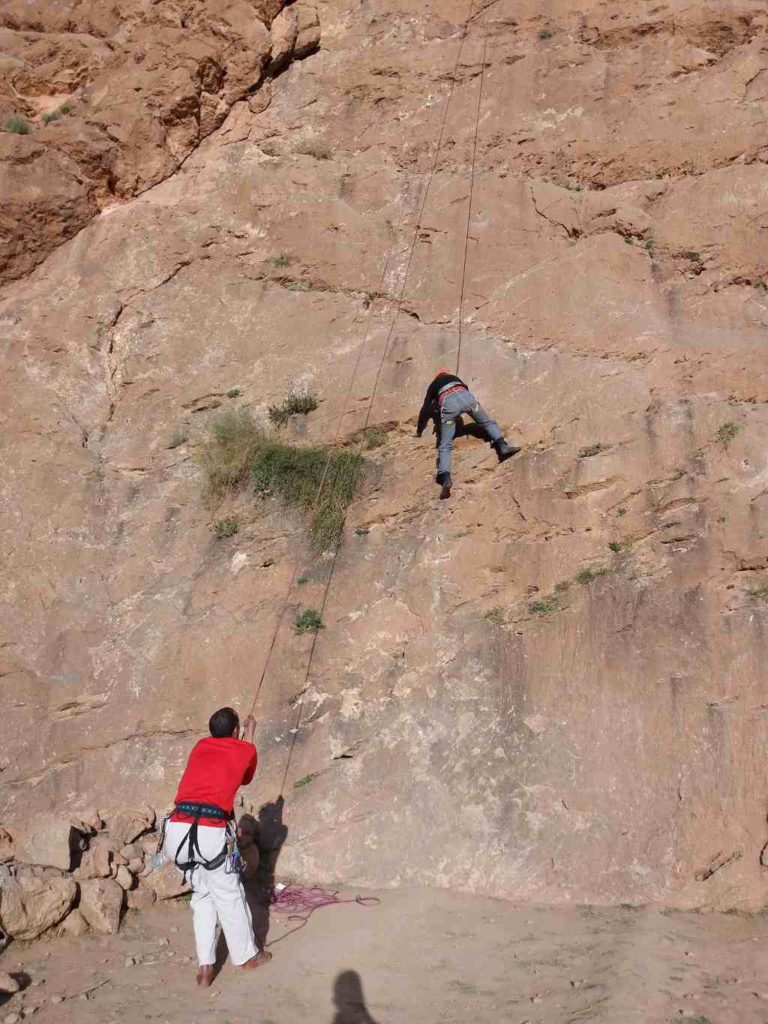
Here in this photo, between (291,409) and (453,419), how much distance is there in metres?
1.83

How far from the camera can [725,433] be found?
25.2 ft

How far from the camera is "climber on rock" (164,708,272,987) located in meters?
5.12

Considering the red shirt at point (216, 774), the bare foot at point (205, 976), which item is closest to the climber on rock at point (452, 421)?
the red shirt at point (216, 774)

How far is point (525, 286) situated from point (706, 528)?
351 centimetres

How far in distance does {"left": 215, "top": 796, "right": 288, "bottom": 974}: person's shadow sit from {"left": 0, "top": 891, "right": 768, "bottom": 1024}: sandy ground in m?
0.23

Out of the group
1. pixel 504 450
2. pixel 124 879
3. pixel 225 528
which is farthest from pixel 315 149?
pixel 124 879

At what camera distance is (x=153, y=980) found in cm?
520

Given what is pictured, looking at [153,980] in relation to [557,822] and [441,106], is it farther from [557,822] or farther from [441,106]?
[441,106]

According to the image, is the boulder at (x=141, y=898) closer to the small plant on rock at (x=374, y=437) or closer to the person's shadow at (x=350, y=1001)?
the person's shadow at (x=350, y=1001)

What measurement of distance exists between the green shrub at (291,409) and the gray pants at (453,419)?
1.54 m

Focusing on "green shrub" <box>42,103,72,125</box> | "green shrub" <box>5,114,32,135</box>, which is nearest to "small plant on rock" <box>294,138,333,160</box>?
"green shrub" <box>42,103,72,125</box>

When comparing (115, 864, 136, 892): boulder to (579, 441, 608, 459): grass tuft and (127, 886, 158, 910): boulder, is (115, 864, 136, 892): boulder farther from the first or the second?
(579, 441, 608, 459): grass tuft

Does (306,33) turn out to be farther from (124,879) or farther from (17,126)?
(124,879)

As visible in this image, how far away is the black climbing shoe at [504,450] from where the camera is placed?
8055mm
